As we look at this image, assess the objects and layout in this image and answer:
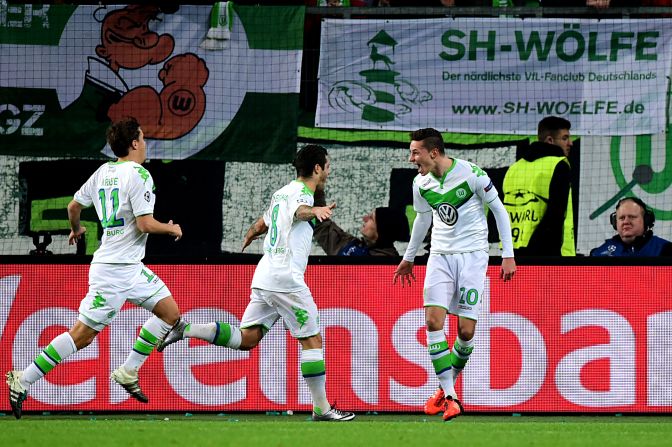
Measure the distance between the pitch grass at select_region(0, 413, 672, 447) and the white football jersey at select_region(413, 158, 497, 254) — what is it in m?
1.29

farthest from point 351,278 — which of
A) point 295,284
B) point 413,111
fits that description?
point 413,111

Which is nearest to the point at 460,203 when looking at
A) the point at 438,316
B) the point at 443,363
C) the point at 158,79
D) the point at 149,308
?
the point at 438,316

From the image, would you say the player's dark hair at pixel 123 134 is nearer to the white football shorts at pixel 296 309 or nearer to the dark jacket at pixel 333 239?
the white football shorts at pixel 296 309

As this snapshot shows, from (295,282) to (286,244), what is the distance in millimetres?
272

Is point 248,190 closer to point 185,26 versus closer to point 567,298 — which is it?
point 185,26

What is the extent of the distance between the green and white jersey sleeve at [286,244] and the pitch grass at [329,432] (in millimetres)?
975

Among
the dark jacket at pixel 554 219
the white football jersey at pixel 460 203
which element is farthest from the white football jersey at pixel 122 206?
the dark jacket at pixel 554 219

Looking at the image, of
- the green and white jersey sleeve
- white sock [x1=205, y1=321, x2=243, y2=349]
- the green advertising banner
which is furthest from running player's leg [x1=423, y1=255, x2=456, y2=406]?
the green advertising banner

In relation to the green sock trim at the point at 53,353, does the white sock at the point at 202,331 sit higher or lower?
higher

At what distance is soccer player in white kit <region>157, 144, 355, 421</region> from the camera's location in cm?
844

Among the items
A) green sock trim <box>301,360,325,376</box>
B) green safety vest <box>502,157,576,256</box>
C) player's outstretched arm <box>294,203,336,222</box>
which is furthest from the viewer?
green safety vest <box>502,157,576,256</box>

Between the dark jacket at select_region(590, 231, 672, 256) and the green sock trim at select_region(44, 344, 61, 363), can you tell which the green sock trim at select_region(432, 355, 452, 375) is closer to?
the dark jacket at select_region(590, 231, 672, 256)

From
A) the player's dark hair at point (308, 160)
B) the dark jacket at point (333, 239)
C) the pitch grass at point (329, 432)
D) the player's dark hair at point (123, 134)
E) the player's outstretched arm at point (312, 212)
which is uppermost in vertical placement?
the player's dark hair at point (123, 134)

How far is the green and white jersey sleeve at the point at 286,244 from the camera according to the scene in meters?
8.45
